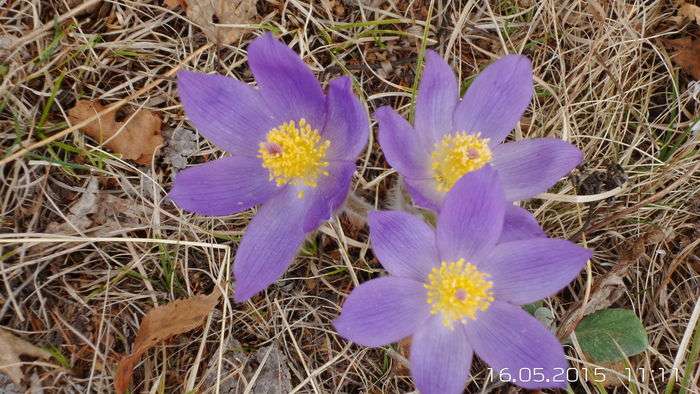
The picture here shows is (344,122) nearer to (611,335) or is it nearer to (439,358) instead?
(439,358)

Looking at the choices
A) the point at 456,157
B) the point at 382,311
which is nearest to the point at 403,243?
the point at 382,311

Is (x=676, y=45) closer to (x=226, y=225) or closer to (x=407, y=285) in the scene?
(x=407, y=285)

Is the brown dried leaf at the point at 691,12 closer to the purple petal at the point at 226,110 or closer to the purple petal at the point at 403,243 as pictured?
the purple petal at the point at 403,243

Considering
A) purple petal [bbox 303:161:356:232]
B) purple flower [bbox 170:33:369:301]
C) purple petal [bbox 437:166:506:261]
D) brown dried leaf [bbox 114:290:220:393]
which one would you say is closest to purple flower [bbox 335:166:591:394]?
purple petal [bbox 437:166:506:261]

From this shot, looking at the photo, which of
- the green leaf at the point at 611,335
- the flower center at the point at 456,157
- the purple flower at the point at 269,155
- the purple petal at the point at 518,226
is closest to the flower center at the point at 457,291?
the purple petal at the point at 518,226

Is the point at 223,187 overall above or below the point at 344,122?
below

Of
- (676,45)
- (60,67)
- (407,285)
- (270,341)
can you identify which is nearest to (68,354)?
(270,341)
